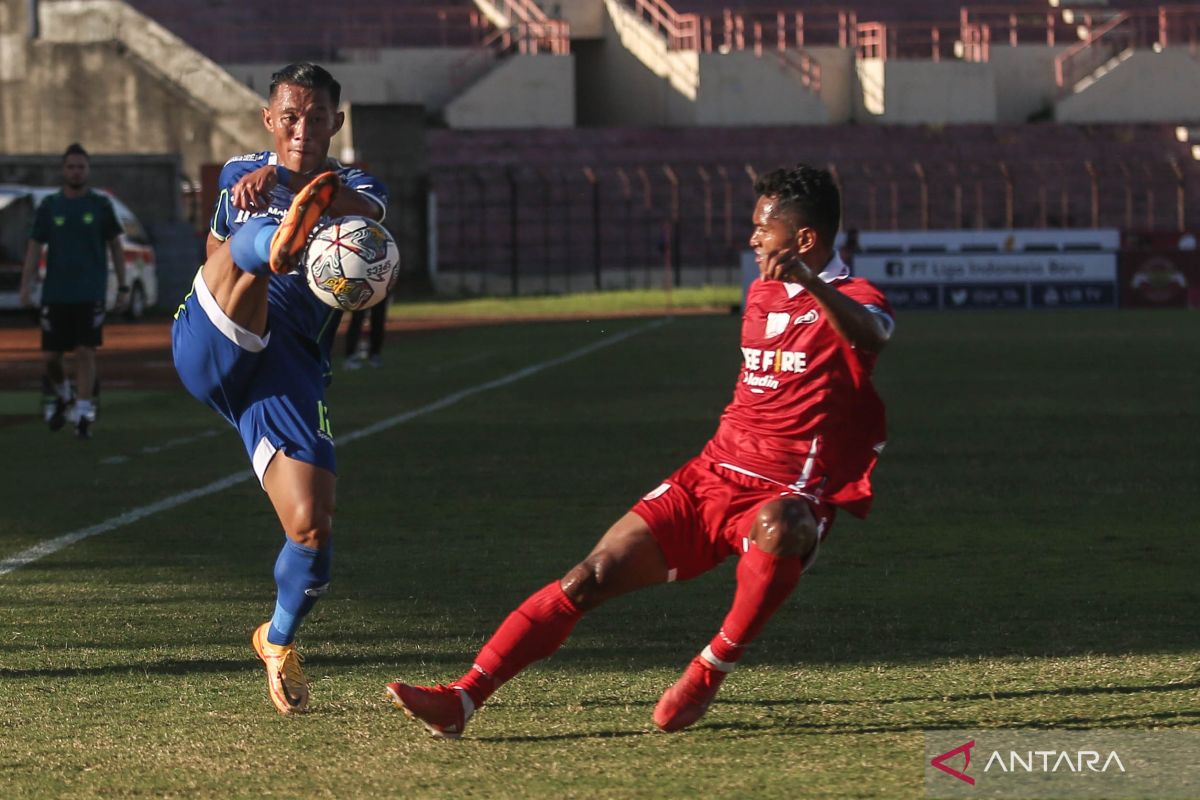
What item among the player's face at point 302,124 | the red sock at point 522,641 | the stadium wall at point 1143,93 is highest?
the stadium wall at point 1143,93

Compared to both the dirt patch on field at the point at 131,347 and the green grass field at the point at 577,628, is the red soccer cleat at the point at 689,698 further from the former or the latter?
the dirt patch on field at the point at 131,347

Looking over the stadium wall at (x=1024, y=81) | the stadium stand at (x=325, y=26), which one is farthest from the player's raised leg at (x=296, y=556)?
the stadium wall at (x=1024, y=81)

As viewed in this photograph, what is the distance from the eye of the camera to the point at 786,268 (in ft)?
16.8

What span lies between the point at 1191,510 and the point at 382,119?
29968 mm

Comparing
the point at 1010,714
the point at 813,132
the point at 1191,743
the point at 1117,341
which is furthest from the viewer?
the point at 813,132

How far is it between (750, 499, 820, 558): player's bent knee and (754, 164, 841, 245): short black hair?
0.80m

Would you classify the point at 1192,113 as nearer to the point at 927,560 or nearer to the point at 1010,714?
the point at 927,560

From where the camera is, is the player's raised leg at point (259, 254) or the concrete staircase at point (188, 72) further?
the concrete staircase at point (188, 72)

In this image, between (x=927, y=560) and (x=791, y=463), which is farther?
(x=927, y=560)

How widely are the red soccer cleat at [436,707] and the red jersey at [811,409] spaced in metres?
1.02

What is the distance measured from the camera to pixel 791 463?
217 inches

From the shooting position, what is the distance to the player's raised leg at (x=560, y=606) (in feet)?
17.6

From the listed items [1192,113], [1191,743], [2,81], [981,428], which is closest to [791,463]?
[1191,743]

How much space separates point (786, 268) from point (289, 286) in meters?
1.68
